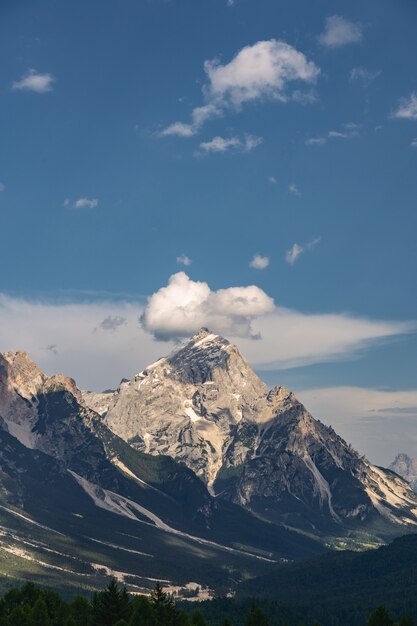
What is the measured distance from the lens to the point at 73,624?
198625 mm

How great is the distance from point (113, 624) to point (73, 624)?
28.6ft

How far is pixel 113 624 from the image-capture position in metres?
198

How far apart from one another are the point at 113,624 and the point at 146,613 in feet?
25.6

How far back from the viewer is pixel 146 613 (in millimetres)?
197500

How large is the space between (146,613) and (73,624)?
638 inches
